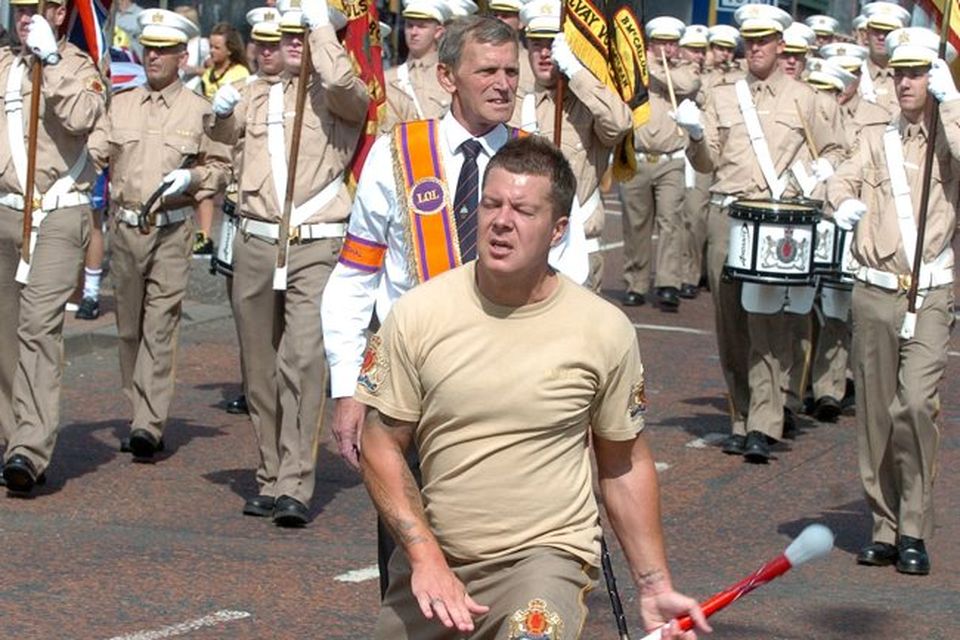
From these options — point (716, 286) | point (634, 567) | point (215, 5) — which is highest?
point (634, 567)

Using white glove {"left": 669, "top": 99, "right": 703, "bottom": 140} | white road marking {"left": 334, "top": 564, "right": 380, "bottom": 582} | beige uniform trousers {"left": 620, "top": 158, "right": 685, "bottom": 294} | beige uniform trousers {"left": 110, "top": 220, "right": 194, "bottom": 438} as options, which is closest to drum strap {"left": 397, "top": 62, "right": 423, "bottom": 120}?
white glove {"left": 669, "top": 99, "right": 703, "bottom": 140}

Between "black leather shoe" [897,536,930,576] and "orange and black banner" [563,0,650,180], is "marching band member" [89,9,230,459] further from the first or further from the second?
"black leather shoe" [897,536,930,576]

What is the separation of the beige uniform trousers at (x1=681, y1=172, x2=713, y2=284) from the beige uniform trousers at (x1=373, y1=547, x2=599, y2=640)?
12733mm

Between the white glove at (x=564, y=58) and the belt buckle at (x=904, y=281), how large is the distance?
5.26 feet

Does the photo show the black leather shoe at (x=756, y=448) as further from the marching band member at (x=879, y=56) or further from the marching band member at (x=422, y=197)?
the marching band member at (x=879, y=56)

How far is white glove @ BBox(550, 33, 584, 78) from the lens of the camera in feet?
30.7

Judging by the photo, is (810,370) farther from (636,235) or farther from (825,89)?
(636,235)

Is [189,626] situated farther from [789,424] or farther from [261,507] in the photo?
[789,424]

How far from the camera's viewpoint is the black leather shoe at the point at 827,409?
12852 millimetres

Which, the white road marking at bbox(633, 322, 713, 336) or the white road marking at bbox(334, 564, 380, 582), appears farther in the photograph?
the white road marking at bbox(633, 322, 713, 336)

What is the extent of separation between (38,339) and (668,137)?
860 centimetres

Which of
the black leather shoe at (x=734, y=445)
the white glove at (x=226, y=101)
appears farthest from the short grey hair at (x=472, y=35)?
the black leather shoe at (x=734, y=445)

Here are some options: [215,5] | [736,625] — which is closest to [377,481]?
[736,625]

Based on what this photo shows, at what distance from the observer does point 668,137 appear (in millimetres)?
17703
